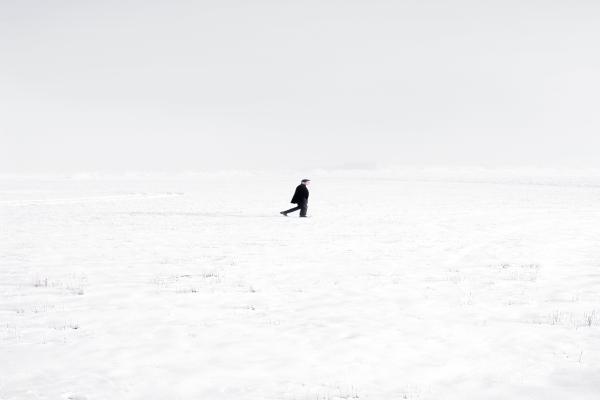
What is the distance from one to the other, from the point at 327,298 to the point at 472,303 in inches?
104

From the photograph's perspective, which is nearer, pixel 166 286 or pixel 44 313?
pixel 44 313

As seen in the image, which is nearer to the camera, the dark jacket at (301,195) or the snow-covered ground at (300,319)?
the snow-covered ground at (300,319)

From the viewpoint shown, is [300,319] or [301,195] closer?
[300,319]

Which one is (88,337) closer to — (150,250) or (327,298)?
(327,298)

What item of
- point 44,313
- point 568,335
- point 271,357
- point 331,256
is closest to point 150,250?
point 331,256

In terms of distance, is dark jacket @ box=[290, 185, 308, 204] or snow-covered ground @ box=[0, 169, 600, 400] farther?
dark jacket @ box=[290, 185, 308, 204]

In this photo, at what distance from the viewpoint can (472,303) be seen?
29.5 ft

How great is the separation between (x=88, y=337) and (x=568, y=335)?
6958 mm

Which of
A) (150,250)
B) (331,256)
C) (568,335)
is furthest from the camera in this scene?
(150,250)

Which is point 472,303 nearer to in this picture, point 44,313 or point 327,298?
point 327,298

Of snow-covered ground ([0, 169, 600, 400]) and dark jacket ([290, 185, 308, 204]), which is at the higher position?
dark jacket ([290, 185, 308, 204])

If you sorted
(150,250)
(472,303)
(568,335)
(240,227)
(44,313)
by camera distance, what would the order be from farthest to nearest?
(240,227), (150,250), (472,303), (44,313), (568,335)

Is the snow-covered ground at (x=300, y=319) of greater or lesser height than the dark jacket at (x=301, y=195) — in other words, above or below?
below

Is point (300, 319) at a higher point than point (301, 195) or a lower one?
lower
